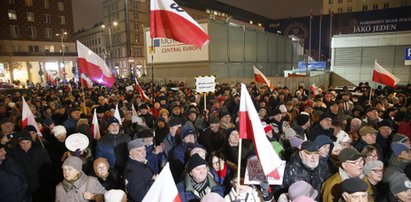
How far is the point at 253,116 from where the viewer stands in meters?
3.26

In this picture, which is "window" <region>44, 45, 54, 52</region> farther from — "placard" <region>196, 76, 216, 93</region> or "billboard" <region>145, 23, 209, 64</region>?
"placard" <region>196, 76, 216, 93</region>

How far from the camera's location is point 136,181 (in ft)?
12.2

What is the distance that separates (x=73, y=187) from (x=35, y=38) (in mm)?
62322

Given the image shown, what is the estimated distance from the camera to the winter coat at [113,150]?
4996 millimetres

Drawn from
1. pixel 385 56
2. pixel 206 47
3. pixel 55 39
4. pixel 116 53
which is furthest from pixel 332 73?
pixel 116 53

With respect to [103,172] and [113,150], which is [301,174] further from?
[113,150]

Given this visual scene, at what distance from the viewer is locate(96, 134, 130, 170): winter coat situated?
16.4 feet

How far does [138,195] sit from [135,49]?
7136cm

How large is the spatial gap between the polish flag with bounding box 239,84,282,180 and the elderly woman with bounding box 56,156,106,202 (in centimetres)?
203

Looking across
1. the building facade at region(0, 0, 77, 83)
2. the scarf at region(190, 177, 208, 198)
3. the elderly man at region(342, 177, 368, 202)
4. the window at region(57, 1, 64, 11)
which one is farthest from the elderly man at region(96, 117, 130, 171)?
the window at region(57, 1, 64, 11)

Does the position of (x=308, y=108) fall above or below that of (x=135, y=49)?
below

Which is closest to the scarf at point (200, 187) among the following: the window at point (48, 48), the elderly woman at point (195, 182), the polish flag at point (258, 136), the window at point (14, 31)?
the elderly woman at point (195, 182)

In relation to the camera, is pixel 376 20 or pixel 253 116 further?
pixel 376 20

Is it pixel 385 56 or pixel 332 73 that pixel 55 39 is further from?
pixel 385 56
